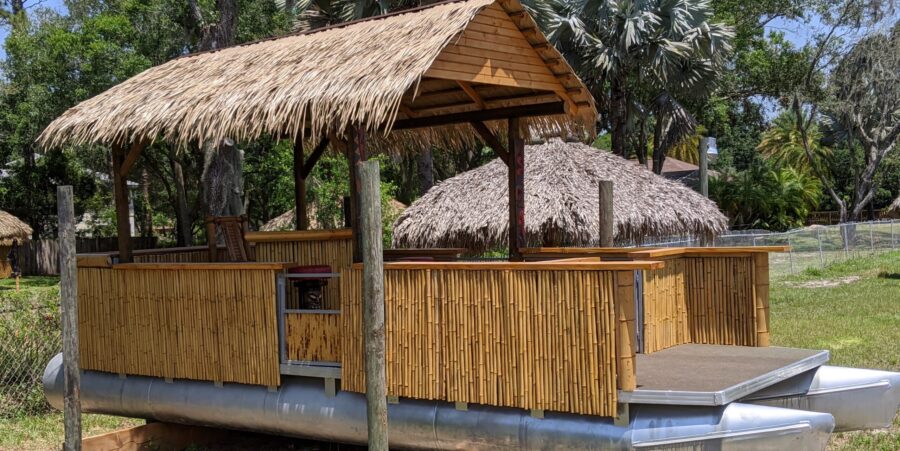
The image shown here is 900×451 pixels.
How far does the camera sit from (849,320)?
16.1 metres

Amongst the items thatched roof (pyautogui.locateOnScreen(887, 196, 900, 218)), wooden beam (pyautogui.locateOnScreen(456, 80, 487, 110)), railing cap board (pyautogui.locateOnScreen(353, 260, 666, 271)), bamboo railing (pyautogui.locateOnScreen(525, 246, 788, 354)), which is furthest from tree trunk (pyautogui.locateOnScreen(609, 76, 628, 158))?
thatched roof (pyautogui.locateOnScreen(887, 196, 900, 218))

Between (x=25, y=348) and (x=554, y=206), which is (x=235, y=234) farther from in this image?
(x=554, y=206)

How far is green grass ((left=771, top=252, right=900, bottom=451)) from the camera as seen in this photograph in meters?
11.6

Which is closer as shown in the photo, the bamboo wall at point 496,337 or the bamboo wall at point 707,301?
the bamboo wall at point 496,337

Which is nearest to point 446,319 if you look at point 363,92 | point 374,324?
point 374,324

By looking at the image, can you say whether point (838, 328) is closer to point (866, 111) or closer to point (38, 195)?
point (866, 111)

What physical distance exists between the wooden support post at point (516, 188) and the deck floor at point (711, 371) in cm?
179

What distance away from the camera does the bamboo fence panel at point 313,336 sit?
28.6ft

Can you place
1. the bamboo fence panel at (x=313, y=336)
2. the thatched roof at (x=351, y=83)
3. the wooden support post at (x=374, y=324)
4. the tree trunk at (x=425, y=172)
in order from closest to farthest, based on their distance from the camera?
the wooden support post at (x=374, y=324)
the thatched roof at (x=351, y=83)
the bamboo fence panel at (x=313, y=336)
the tree trunk at (x=425, y=172)

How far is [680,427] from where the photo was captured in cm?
687

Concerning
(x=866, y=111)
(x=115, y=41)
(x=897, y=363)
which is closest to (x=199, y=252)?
(x=897, y=363)

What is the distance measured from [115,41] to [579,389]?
2822 centimetres

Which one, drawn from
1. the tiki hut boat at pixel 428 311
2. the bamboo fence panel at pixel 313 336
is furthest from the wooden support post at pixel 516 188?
the bamboo fence panel at pixel 313 336

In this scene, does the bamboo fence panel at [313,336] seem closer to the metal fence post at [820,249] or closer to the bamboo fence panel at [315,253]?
the bamboo fence panel at [315,253]
